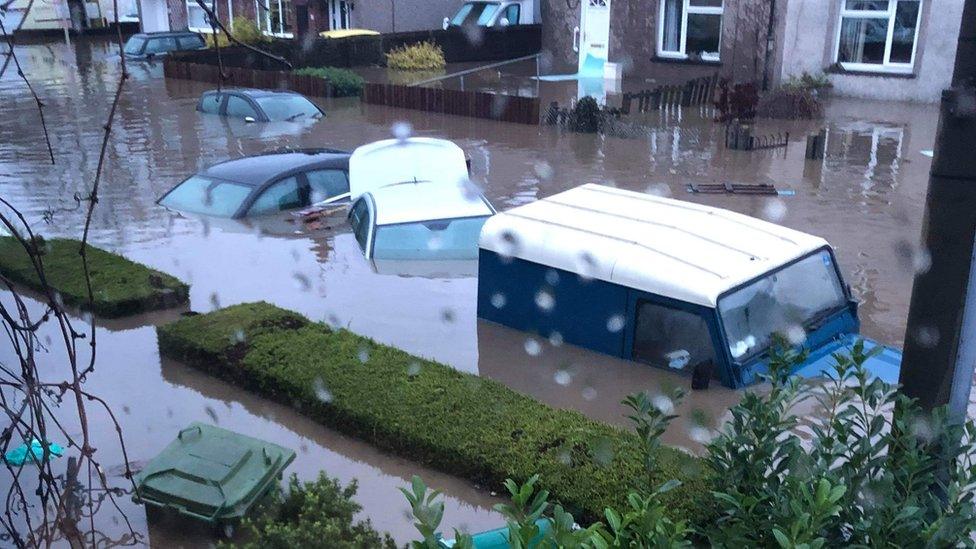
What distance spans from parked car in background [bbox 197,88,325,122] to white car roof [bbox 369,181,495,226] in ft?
30.5

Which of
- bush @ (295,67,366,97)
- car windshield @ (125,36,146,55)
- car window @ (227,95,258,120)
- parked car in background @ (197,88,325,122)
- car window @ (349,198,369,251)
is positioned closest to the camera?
car window @ (349,198,369,251)

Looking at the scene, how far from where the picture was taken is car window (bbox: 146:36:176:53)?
35.4 m

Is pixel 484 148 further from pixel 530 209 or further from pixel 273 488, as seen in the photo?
pixel 273 488

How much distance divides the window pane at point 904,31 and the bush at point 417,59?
1526 cm

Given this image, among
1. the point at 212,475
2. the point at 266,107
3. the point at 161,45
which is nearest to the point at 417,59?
the point at 161,45

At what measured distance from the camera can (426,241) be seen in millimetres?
11203

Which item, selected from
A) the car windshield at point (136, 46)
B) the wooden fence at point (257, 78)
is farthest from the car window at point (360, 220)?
the car windshield at point (136, 46)

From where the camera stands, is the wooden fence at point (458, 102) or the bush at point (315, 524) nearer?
the bush at point (315, 524)

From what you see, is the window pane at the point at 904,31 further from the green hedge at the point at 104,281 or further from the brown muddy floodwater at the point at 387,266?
the green hedge at the point at 104,281

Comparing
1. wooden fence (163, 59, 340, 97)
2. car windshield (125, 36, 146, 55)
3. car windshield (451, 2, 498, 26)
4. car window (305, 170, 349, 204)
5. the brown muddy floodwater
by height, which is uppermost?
car windshield (451, 2, 498, 26)

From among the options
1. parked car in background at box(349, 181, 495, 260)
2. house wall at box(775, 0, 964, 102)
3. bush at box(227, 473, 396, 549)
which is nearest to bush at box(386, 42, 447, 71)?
house wall at box(775, 0, 964, 102)

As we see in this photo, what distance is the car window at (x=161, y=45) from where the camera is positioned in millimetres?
35375

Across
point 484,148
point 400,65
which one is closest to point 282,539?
point 484,148

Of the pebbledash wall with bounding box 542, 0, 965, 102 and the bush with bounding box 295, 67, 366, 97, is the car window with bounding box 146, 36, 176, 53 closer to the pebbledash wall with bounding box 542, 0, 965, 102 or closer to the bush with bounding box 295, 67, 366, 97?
the bush with bounding box 295, 67, 366, 97
